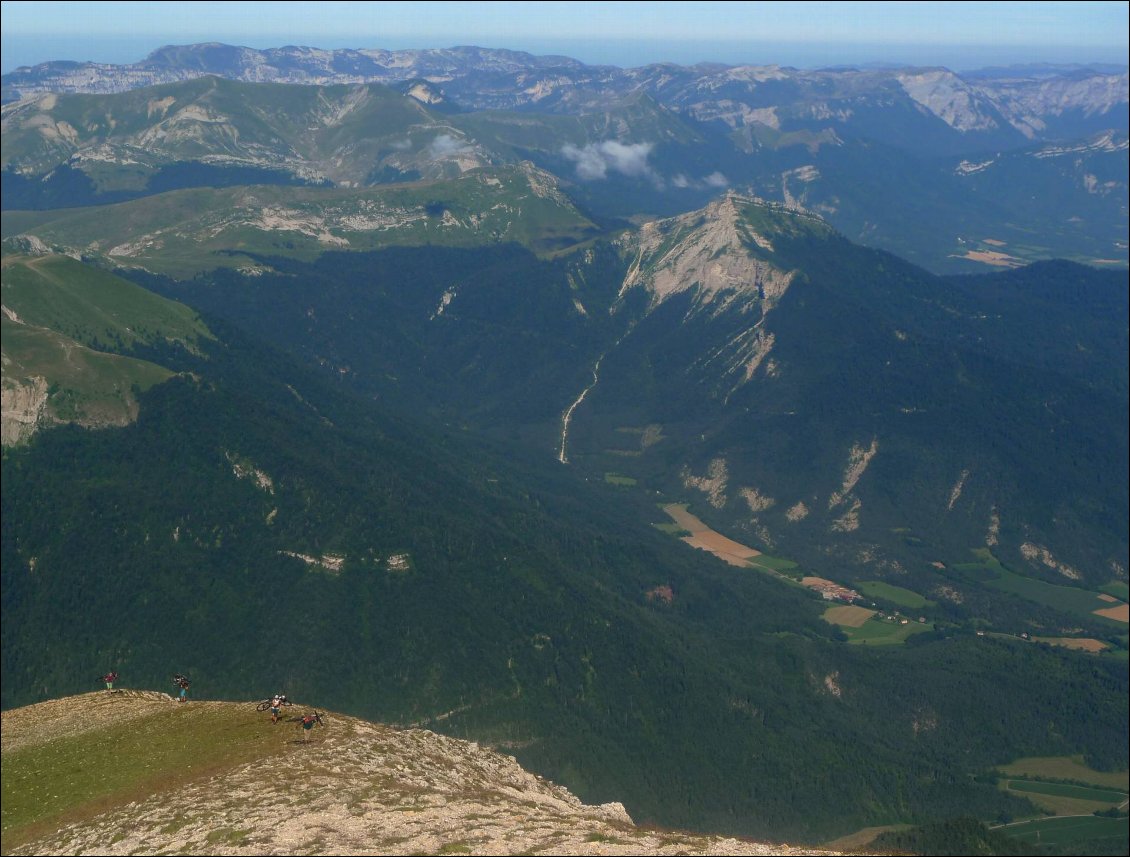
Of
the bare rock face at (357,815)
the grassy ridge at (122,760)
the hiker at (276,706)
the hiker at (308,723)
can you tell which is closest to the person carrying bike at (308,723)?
the hiker at (308,723)

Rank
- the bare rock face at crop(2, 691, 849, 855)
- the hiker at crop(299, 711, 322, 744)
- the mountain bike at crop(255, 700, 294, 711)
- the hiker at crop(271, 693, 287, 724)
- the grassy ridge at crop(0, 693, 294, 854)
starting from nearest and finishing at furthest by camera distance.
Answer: the bare rock face at crop(2, 691, 849, 855), the grassy ridge at crop(0, 693, 294, 854), the hiker at crop(299, 711, 322, 744), the hiker at crop(271, 693, 287, 724), the mountain bike at crop(255, 700, 294, 711)

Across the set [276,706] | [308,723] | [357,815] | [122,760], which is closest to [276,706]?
[276,706]

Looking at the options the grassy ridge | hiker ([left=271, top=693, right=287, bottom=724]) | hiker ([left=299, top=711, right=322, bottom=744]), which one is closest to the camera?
the grassy ridge

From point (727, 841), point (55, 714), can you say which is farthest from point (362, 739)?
point (55, 714)

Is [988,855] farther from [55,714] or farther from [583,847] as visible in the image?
[55,714]

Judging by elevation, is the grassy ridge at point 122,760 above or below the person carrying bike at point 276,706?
below

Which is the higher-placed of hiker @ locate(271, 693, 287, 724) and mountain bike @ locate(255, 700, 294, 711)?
hiker @ locate(271, 693, 287, 724)

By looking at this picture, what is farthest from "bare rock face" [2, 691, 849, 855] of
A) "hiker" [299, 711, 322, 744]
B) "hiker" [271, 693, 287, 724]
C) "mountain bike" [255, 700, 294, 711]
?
"hiker" [271, 693, 287, 724]

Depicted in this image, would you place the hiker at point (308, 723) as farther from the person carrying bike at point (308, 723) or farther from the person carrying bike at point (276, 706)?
the person carrying bike at point (276, 706)

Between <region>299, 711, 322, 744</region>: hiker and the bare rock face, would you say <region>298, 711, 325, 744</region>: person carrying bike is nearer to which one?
<region>299, 711, 322, 744</region>: hiker
